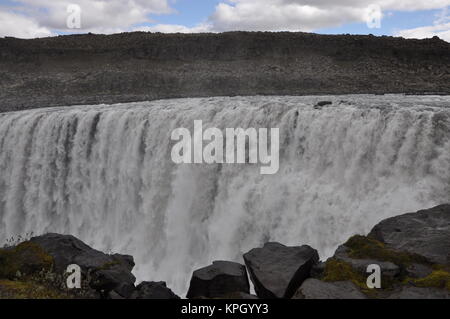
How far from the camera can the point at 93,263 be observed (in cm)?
953

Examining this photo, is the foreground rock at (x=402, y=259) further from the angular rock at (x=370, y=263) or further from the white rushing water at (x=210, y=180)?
the white rushing water at (x=210, y=180)

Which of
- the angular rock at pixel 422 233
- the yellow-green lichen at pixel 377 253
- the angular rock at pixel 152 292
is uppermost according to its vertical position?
the angular rock at pixel 422 233

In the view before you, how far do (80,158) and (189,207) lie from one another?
6514 mm

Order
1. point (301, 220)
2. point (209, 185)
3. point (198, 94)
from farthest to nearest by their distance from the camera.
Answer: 1. point (198, 94)
2. point (209, 185)
3. point (301, 220)

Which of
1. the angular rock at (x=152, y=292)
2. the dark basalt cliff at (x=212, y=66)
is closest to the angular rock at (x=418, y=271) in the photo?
the angular rock at (x=152, y=292)

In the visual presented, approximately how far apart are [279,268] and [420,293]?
8.13 feet

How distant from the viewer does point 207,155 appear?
1748 cm

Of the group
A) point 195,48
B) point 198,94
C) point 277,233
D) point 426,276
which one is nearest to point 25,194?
point 277,233

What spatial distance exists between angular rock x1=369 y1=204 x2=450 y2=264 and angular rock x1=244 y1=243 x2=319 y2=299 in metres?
1.60

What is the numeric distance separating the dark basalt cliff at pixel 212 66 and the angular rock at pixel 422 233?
27.0 meters

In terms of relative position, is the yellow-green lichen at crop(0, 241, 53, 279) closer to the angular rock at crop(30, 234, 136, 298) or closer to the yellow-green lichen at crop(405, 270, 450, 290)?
the angular rock at crop(30, 234, 136, 298)

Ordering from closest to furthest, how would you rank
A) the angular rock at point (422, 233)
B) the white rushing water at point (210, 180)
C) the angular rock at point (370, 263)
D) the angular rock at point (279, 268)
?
the angular rock at point (370, 263), the angular rock at point (279, 268), the angular rock at point (422, 233), the white rushing water at point (210, 180)

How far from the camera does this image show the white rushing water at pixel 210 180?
13570mm
